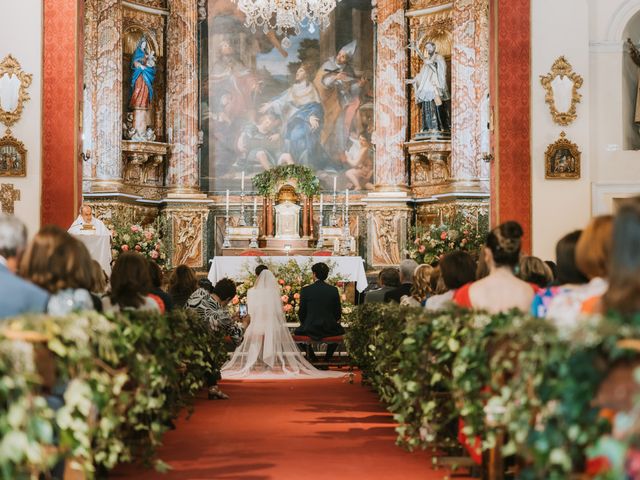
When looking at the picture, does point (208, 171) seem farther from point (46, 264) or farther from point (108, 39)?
point (46, 264)

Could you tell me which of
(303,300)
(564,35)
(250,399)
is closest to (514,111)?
(564,35)

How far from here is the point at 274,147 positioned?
2016 centimetres

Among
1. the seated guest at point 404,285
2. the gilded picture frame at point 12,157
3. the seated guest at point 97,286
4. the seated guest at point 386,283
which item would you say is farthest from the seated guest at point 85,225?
the seated guest at point 97,286

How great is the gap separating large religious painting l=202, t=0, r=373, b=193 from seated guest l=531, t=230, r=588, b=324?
14210 mm

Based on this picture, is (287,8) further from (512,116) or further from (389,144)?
(389,144)

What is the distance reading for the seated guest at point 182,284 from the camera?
1072 centimetres

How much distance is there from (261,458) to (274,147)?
1367cm

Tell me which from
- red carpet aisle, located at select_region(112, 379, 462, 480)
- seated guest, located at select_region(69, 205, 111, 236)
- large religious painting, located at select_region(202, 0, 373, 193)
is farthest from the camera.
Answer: large religious painting, located at select_region(202, 0, 373, 193)

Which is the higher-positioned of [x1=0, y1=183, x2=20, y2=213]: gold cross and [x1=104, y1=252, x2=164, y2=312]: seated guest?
[x1=0, y1=183, x2=20, y2=213]: gold cross

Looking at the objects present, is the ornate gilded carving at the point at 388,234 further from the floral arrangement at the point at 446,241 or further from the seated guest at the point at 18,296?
the seated guest at the point at 18,296

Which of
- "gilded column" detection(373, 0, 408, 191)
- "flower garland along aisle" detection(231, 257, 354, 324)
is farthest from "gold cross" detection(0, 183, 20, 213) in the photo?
"gilded column" detection(373, 0, 408, 191)

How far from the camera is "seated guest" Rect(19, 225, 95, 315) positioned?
5.23m

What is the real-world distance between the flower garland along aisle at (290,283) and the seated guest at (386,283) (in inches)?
143

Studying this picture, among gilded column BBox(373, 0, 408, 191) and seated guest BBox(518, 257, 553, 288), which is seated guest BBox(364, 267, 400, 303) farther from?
gilded column BBox(373, 0, 408, 191)
